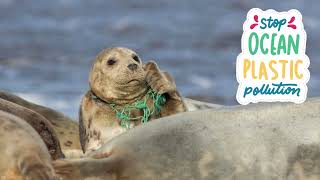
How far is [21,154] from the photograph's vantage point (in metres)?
4.71

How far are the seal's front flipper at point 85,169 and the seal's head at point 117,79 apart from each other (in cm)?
259

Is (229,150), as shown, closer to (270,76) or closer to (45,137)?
(270,76)

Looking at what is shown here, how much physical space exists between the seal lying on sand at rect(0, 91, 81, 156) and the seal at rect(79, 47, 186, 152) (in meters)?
1.27

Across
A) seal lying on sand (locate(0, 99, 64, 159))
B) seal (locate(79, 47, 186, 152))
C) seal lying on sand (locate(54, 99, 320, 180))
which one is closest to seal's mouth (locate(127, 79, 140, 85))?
seal (locate(79, 47, 186, 152))

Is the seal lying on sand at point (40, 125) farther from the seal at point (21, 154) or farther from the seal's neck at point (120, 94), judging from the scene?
the seal's neck at point (120, 94)

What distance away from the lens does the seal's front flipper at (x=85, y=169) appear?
4695 millimetres

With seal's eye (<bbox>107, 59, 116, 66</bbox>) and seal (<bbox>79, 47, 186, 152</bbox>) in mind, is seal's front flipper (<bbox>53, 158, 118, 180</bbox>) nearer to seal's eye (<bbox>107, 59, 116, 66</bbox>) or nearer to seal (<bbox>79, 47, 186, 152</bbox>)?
seal (<bbox>79, 47, 186, 152</bbox>)

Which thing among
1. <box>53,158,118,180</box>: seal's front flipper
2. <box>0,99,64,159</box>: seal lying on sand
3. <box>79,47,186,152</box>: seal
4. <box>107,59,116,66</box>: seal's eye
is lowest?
<box>53,158,118,180</box>: seal's front flipper

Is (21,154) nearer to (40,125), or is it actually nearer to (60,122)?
(40,125)

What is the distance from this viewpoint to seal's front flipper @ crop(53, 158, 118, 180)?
470 cm

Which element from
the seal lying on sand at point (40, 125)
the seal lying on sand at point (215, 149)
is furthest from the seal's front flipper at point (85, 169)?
the seal lying on sand at point (40, 125)

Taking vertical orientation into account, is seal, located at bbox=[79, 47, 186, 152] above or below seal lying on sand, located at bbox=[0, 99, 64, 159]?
above

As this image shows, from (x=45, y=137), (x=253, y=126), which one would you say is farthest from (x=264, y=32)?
(x=45, y=137)

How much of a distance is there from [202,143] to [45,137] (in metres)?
1.47
